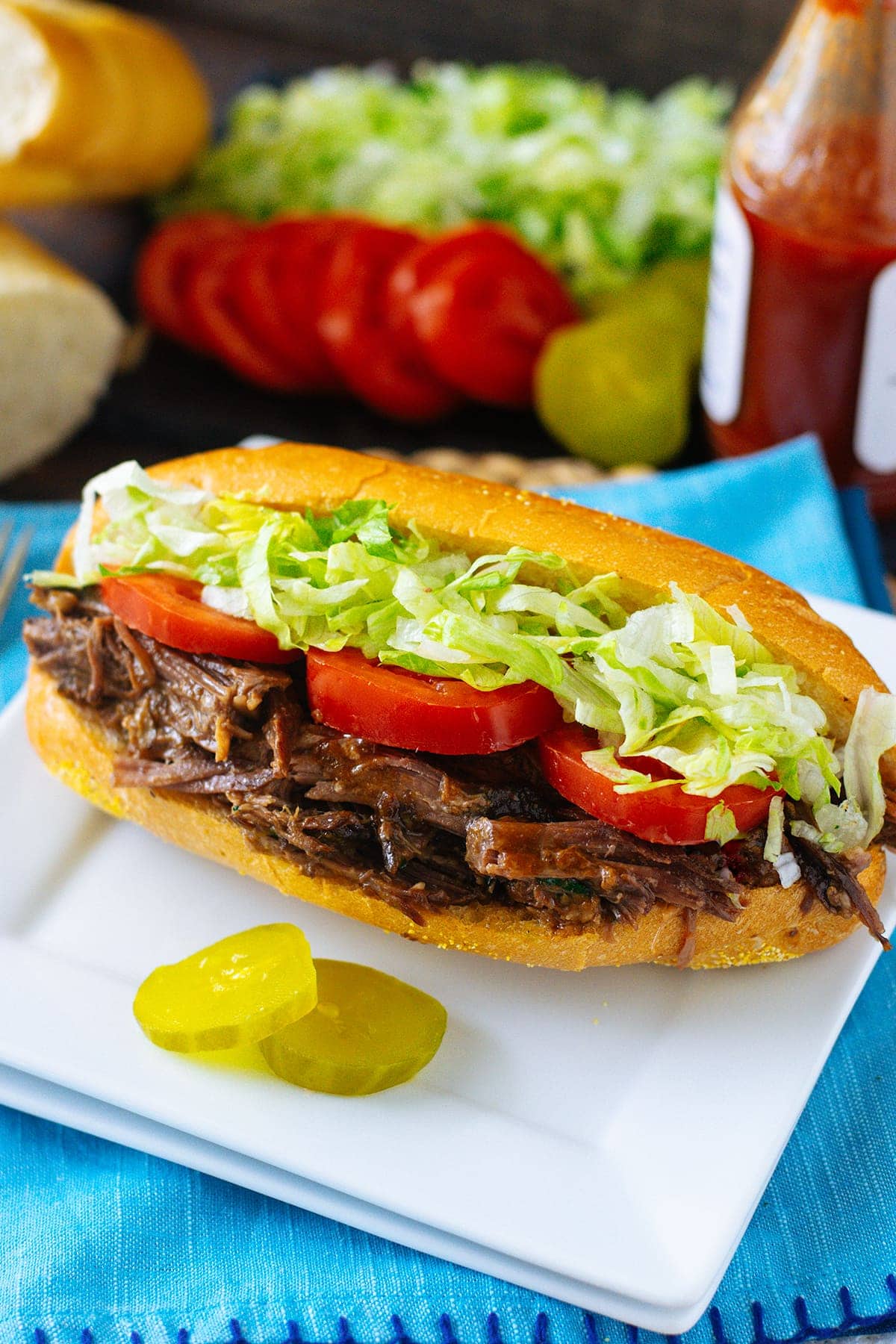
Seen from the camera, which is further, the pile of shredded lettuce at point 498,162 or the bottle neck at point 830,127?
the pile of shredded lettuce at point 498,162

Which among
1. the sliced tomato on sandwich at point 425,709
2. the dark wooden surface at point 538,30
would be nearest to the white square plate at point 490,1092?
the sliced tomato on sandwich at point 425,709

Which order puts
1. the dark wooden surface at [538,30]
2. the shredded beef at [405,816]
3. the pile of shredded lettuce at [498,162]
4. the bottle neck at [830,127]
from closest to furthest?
1. the shredded beef at [405,816]
2. the bottle neck at [830,127]
3. the pile of shredded lettuce at [498,162]
4. the dark wooden surface at [538,30]

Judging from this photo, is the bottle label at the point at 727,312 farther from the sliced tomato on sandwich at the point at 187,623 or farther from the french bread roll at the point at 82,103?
the french bread roll at the point at 82,103

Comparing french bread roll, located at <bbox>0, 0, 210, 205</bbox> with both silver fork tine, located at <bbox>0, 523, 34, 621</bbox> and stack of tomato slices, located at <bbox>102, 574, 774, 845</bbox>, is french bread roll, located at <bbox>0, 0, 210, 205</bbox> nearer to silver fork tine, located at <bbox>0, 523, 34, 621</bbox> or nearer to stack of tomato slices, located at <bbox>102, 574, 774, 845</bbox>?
silver fork tine, located at <bbox>0, 523, 34, 621</bbox>

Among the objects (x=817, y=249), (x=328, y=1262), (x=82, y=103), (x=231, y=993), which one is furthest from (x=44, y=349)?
(x=328, y=1262)

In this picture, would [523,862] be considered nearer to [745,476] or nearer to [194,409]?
[745,476]

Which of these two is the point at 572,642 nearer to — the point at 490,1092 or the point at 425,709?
the point at 425,709

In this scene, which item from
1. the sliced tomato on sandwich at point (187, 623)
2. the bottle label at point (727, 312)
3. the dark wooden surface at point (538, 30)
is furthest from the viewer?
the dark wooden surface at point (538, 30)
